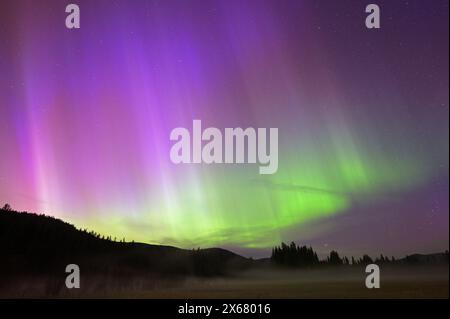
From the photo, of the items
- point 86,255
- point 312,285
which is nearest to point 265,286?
point 312,285

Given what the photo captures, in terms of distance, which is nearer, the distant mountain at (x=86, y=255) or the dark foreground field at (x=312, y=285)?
the dark foreground field at (x=312, y=285)

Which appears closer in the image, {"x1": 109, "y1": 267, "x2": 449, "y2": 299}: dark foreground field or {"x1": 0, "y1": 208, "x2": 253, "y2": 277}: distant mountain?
{"x1": 109, "y1": 267, "x2": 449, "y2": 299}: dark foreground field

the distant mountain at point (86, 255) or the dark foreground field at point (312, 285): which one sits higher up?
the distant mountain at point (86, 255)

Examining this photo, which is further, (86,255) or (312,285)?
(86,255)

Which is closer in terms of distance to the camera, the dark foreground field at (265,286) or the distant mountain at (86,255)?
the dark foreground field at (265,286)

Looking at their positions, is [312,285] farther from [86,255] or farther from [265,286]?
[86,255]

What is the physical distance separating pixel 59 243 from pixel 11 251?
933mm

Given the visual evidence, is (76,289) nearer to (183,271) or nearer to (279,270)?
(183,271)

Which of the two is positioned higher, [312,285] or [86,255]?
[86,255]

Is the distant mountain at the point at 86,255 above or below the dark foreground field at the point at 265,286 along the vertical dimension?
above

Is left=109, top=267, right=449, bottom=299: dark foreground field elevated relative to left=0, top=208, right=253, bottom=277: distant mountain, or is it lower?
lower

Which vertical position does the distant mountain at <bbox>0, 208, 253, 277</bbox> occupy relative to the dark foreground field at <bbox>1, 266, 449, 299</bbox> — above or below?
above

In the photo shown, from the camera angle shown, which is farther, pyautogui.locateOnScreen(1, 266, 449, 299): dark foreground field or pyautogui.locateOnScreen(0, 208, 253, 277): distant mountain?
pyautogui.locateOnScreen(0, 208, 253, 277): distant mountain
